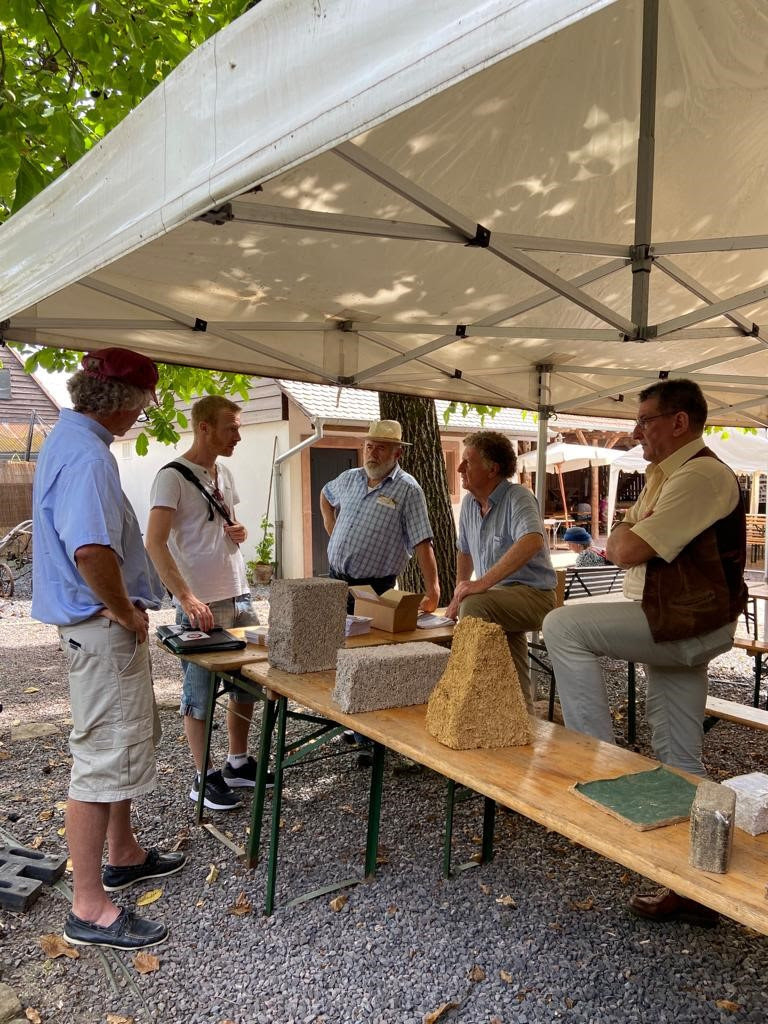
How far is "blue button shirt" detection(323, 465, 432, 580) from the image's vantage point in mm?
4531

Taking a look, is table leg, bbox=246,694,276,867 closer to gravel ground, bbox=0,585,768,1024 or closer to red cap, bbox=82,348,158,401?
gravel ground, bbox=0,585,768,1024

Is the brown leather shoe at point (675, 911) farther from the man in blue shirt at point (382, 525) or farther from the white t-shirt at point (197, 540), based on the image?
the white t-shirt at point (197, 540)

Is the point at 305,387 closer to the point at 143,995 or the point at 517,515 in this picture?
the point at 517,515

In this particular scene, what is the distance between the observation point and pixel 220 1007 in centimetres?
243

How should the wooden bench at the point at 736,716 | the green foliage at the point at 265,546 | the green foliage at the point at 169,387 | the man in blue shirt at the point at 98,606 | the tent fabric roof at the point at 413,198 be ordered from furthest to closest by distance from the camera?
the green foliage at the point at 265,546, the green foliage at the point at 169,387, the wooden bench at the point at 736,716, the man in blue shirt at the point at 98,606, the tent fabric roof at the point at 413,198

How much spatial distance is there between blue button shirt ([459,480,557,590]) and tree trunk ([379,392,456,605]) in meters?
2.67

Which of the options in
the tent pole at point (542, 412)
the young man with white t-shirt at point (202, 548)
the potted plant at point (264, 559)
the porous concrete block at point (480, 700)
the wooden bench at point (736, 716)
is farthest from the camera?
the potted plant at point (264, 559)

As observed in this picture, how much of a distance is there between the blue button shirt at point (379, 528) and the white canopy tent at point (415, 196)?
2.82 feet

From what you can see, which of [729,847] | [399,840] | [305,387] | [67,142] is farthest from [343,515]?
[305,387]

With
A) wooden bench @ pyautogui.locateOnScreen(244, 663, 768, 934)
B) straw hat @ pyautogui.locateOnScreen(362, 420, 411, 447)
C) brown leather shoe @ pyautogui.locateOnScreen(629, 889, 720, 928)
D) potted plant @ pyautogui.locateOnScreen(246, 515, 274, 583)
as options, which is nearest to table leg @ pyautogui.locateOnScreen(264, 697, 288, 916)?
wooden bench @ pyautogui.locateOnScreen(244, 663, 768, 934)

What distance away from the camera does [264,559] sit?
13266 mm

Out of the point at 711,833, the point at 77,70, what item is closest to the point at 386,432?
the point at 711,833

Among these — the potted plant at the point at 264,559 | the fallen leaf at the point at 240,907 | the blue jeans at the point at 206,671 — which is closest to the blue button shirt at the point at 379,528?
the blue jeans at the point at 206,671

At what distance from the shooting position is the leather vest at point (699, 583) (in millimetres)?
2615
